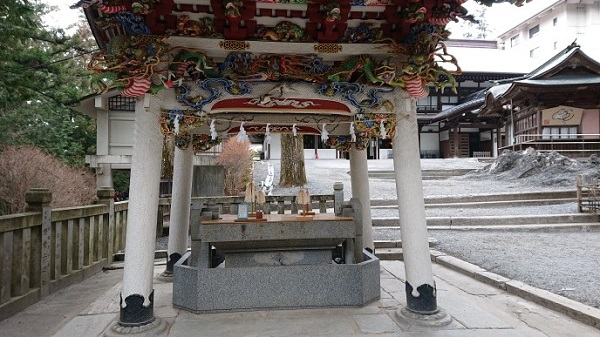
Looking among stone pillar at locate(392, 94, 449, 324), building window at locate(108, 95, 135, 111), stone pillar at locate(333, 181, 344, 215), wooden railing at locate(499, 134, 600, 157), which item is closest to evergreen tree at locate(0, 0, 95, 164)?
building window at locate(108, 95, 135, 111)

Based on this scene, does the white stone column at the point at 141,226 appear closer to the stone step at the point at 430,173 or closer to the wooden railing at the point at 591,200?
the wooden railing at the point at 591,200

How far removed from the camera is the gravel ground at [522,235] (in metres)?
6.88

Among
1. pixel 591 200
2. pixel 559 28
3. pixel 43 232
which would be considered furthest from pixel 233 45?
pixel 559 28

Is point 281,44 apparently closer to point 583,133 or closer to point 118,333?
point 118,333

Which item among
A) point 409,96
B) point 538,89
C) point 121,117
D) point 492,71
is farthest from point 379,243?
point 492,71

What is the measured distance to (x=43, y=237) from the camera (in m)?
5.85

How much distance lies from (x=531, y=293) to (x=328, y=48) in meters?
4.60

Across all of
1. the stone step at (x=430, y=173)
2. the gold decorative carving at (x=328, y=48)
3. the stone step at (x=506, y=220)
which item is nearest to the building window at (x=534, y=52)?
the stone step at (x=430, y=173)

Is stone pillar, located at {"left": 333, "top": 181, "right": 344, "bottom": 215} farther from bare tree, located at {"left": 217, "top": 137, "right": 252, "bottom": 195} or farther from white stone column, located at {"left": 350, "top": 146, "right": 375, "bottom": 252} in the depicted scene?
bare tree, located at {"left": 217, "top": 137, "right": 252, "bottom": 195}

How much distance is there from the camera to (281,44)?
15.4 feet

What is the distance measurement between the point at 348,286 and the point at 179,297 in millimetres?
2193

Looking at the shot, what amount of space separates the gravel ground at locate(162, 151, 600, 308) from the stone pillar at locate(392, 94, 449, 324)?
8.55ft

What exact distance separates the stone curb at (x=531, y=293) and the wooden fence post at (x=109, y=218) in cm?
700

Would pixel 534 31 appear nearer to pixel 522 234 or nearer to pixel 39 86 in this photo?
pixel 522 234
